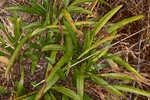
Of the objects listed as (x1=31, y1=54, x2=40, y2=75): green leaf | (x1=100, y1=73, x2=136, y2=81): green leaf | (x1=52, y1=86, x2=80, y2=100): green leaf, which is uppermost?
(x1=31, y1=54, x2=40, y2=75): green leaf

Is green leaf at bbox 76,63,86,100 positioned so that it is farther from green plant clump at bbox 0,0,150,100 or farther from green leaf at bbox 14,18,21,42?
green leaf at bbox 14,18,21,42

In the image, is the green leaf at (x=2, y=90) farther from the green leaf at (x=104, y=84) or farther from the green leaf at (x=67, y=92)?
the green leaf at (x=104, y=84)

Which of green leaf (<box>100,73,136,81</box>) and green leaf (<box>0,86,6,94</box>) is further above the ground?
green leaf (<box>100,73,136,81</box>)

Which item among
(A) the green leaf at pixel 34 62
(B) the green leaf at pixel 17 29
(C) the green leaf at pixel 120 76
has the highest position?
(B) the green leaf at pixel 17 29

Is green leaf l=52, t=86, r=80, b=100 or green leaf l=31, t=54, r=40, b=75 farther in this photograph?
green leaf l=31, t=54, r=40, b=75

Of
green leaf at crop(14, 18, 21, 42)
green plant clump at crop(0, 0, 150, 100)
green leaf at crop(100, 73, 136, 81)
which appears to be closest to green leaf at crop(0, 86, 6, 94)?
green plant clump at crop(0, 0, 150, 100)

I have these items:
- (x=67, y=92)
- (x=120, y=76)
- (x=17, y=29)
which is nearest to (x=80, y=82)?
Result: (x=67, y=92)

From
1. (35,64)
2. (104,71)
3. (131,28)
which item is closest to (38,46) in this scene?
(35,64)

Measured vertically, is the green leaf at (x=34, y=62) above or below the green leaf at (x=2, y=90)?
above

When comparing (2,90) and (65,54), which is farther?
(2,90)

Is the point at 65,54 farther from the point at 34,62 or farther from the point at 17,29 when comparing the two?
the point at 17,29

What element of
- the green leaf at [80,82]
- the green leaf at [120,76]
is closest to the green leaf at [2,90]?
the green leaf at [80,82]
